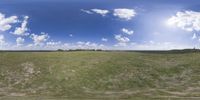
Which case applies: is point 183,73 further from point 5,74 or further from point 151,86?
point 5,74

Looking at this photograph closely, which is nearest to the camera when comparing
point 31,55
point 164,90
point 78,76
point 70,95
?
point 70,95

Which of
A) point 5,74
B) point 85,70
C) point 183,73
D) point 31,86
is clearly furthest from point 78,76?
point 183,73

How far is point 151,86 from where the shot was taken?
119562 mm

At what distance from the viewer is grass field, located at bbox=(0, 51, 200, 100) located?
107875mm

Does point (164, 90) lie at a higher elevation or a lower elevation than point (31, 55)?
lower

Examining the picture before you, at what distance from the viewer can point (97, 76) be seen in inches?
4899

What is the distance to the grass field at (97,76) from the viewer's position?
354ft

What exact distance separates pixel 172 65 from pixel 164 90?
87.6 feet

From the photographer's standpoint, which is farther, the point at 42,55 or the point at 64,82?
the point at 42,55

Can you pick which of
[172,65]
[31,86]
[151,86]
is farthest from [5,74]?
[172,65]

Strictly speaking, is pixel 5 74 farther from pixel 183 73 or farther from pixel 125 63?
pixel 183 73

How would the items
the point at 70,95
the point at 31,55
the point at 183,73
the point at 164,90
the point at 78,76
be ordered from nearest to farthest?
the point at 70,95
the point at 164,90
the point at 78,76
the point at 183,73
the point at 31,55

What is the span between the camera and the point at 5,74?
12469cm

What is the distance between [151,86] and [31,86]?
1343 inches
